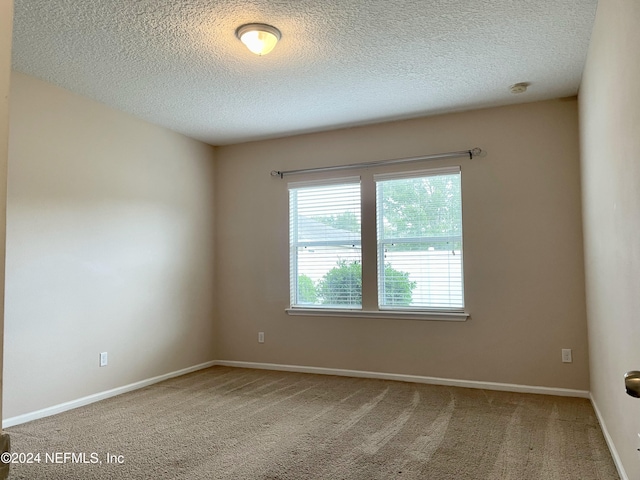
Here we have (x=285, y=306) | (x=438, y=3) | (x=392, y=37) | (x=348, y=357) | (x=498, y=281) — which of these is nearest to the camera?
(x=438, y=3)

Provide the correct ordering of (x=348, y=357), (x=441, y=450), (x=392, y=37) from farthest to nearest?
1. (x=348, y=357)
2. (x=392, y=37)
3. (x=441, y=450)

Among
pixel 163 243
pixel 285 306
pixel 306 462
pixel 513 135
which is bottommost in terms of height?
pixel 306 462

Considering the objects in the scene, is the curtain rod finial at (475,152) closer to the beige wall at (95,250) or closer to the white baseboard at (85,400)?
the beige wall at (95,250)

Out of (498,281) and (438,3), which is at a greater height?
(438,3)

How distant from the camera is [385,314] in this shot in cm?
451

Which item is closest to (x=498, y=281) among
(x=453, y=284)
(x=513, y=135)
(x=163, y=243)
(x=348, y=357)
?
(x=453, y=284)

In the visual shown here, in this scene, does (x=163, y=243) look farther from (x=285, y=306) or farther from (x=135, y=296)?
(x=285, y=306)

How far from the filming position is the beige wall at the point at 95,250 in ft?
11.0

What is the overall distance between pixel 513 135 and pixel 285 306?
2.89 metres

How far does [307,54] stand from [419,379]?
308cm

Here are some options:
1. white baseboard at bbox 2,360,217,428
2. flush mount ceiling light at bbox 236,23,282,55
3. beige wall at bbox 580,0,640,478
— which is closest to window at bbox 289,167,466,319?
beige wall at bbox 580,0,640,478

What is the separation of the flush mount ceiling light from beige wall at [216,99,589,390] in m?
2.08

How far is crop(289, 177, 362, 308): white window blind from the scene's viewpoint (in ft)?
15.6

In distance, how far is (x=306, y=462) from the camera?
259cm
